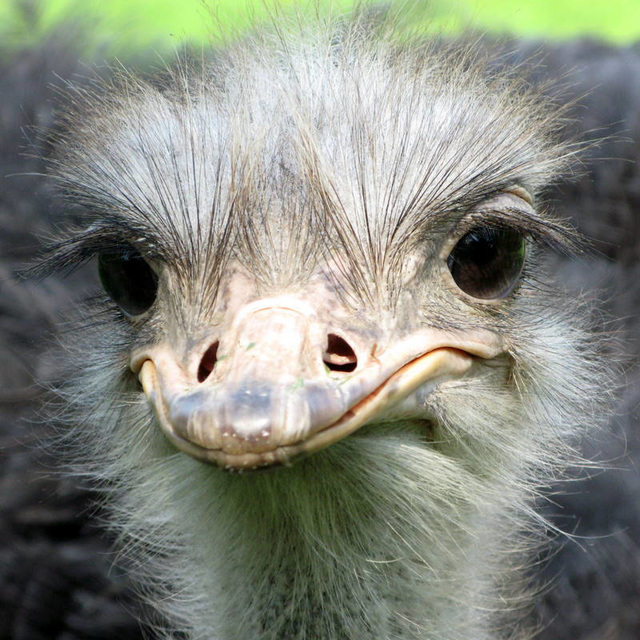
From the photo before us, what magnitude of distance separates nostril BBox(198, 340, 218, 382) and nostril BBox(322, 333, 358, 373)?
14cm

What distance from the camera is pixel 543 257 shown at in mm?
2186

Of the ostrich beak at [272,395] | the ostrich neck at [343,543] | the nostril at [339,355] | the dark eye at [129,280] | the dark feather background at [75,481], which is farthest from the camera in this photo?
the dark feather background at [75,481]

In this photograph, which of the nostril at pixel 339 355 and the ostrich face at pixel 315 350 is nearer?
the ostrich face at pixel 315 350

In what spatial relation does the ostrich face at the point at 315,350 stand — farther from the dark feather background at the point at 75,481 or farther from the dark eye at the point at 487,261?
the dark feather background at the point at 75,481

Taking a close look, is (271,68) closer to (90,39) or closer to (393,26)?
(393,26)

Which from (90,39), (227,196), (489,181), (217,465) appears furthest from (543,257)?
(90,39)

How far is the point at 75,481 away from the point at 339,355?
5.16ft

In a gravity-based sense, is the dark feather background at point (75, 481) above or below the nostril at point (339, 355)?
above

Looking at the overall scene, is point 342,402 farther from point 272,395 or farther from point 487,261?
point 487,261

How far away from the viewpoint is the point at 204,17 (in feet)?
7.79

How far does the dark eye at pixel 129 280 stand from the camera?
1.88 m

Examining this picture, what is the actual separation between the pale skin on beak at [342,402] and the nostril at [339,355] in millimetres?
20

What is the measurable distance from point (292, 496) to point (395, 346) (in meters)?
0.28

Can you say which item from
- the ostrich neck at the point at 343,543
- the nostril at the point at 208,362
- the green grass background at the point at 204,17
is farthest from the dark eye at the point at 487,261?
the green grass background at the point at 204,17
